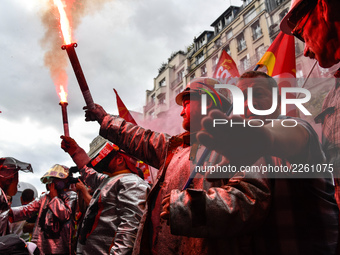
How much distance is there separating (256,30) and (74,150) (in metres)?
24.2

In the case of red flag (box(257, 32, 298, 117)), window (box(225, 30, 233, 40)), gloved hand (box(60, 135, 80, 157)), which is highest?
window (box(225, 30, 233, 40))

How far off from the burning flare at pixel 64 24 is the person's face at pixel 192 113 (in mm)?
1471

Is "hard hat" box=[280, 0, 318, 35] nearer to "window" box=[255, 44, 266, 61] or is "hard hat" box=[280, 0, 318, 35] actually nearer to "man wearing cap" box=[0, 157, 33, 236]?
"man wearing cap" box=[0, 157, 33, 236]

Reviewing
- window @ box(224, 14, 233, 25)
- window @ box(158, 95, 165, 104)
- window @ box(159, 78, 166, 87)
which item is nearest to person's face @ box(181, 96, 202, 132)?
window @ box(224, 14, 233, 25)

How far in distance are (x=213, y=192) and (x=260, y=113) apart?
71 centimetres

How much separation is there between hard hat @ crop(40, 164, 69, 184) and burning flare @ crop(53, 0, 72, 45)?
3674 millimetres

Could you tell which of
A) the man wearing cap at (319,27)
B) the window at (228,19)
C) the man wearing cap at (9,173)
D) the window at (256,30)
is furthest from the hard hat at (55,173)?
the window at (228,19)

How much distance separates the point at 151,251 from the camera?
84.5 inches

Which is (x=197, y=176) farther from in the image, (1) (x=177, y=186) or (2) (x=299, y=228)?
(2) (x=299, y=228)

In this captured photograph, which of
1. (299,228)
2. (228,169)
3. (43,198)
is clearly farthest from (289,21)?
(43,198)

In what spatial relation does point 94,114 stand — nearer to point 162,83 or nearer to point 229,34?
point 229,34

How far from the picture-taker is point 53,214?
5.31 m

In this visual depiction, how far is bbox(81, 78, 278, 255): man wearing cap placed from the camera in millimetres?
1174

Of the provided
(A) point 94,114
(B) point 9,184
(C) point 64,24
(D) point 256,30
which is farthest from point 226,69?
(D) point 256,30
